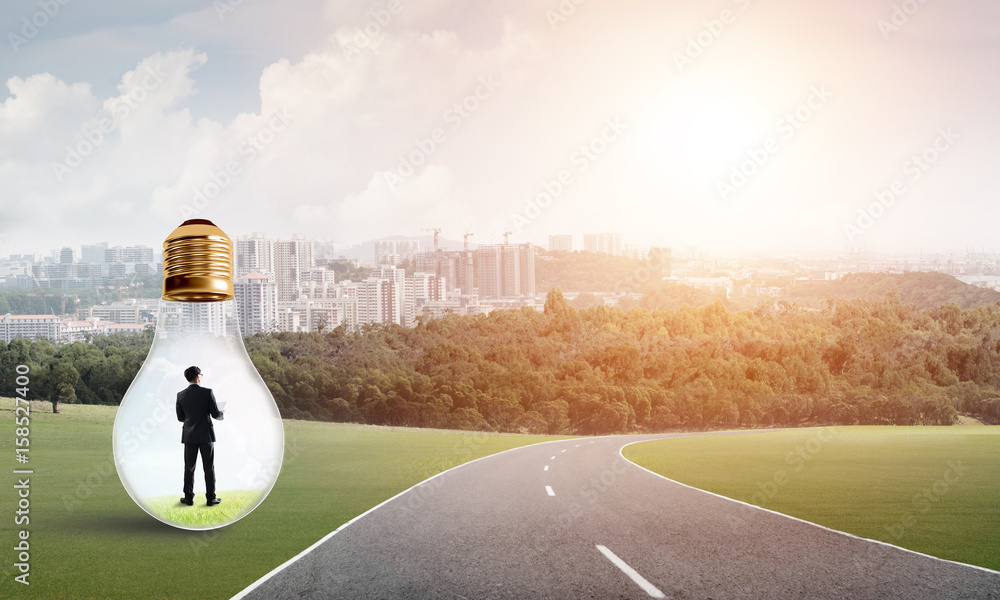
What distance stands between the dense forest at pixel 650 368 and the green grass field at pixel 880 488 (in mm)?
48093

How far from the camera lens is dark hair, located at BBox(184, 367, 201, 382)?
16.7 ft

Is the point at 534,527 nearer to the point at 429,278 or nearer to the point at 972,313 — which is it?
the point at 972,313

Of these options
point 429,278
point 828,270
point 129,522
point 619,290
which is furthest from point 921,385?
point 129,522

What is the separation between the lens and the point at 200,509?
5.29m

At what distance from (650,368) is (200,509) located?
106 m

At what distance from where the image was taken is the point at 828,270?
148875mm

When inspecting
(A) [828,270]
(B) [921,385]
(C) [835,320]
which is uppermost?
(A) [828,270]

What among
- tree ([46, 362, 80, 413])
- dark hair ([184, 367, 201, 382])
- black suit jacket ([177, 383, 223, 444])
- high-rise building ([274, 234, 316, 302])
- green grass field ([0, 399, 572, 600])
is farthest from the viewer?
high-rise building ([274, 234, 316, 302])

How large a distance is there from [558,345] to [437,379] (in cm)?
2871

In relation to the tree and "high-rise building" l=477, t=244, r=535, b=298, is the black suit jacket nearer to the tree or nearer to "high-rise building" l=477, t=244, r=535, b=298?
the tree

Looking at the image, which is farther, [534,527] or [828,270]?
[828,270]

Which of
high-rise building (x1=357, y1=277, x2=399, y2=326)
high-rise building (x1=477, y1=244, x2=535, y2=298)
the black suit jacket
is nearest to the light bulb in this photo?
the black suit jacket

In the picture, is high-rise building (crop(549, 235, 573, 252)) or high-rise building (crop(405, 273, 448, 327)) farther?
high-rise building (crop(549, 235, 573, 252))

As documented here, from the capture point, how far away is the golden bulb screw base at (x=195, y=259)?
4.68 meters
